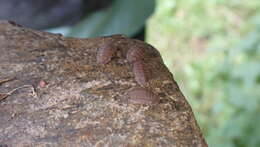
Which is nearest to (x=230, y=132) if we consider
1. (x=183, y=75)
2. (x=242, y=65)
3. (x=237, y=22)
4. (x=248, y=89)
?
(x=248, y=89)

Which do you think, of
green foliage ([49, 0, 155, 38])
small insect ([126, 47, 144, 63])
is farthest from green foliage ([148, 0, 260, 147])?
small insect ([126, 47, 144, 63])

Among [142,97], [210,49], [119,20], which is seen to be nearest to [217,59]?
[210,49]

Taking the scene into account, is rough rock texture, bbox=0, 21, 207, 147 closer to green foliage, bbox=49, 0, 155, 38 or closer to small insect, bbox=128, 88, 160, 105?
small insect, bbox=128, 88, 160, 105

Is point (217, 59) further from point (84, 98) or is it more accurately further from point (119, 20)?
point (84, 98)

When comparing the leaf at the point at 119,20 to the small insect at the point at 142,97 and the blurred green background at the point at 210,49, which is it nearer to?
the blurred green background at the point at 210,49

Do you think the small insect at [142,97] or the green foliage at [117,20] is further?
the green foliage at [117,20]

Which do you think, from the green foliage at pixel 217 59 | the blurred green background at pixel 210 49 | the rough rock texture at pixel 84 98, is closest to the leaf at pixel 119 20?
the blurred green background at pixel 210 49
